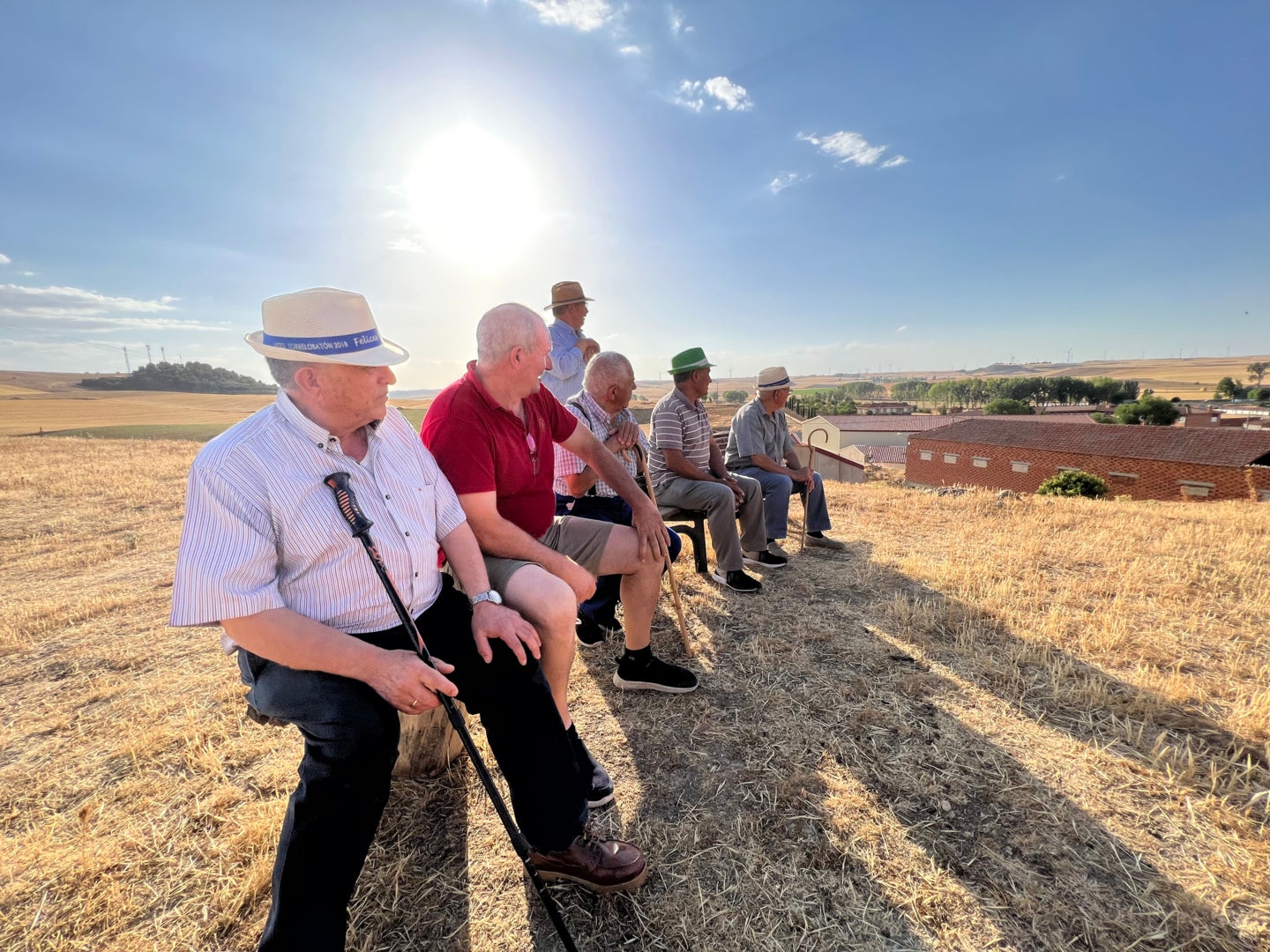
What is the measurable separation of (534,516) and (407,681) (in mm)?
1159

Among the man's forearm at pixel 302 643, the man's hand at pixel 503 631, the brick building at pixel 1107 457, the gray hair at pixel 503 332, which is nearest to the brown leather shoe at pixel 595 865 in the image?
the man's hand at pixel 503 631

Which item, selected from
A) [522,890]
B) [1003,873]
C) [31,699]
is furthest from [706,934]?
[31,699]

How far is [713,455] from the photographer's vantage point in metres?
4.69

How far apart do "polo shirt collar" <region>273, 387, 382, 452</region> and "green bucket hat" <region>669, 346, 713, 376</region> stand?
307cm

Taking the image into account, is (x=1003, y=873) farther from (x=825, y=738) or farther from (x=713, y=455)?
(x=713, y=455)

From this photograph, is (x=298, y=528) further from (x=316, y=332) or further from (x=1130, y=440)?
(x=1130, y=440)

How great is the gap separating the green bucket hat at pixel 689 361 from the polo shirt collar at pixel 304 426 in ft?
10.1

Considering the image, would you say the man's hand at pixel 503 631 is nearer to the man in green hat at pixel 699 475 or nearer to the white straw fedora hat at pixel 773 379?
the man in green hat at pixel 699 475

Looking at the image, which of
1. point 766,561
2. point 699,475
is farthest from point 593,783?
point 766,561

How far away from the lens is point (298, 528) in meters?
1.69

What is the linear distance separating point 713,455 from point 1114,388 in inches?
4287

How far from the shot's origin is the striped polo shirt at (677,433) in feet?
14.5

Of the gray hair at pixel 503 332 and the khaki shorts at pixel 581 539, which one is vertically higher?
the gray hair at pixel 503 332

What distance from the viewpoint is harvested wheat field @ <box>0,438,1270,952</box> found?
1.72 meters
